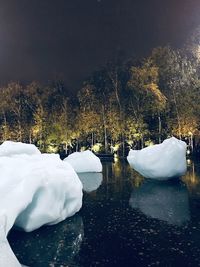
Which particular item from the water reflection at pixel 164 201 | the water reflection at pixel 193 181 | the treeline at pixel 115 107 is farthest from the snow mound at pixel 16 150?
the treeline at pixel 115 107

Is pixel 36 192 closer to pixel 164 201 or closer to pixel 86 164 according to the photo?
pixel 164 201

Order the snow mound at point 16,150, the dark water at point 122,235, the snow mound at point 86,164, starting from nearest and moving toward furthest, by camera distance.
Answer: the dark water at point 122,235, the snow mound at point 16,150, the snow mound at point 86,164

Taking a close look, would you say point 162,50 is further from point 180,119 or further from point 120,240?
point 120,240

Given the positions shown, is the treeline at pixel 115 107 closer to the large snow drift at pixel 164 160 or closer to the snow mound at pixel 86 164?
the snow mound at pixel 86 164

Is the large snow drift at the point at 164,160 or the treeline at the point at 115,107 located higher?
the treeline at the point at 115,107

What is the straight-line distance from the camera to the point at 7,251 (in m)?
6.55

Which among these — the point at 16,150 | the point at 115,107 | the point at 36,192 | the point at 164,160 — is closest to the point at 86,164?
the point at 164,160

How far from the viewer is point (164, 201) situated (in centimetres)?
1359

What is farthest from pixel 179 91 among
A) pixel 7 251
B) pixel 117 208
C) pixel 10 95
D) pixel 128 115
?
pixel 7 251

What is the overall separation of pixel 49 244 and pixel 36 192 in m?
1.51

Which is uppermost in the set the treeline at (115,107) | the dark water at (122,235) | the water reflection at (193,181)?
the treeline at (115,107)

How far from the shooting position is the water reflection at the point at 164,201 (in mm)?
11169

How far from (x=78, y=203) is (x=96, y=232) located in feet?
6.31

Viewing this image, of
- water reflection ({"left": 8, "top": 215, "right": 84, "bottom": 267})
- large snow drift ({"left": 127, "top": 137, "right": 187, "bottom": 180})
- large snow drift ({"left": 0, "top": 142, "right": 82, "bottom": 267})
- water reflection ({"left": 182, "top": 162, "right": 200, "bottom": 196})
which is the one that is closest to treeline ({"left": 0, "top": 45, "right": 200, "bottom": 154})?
water reflection ({"left": 182, "top": 162, "right": 200, "bottom": 196})
